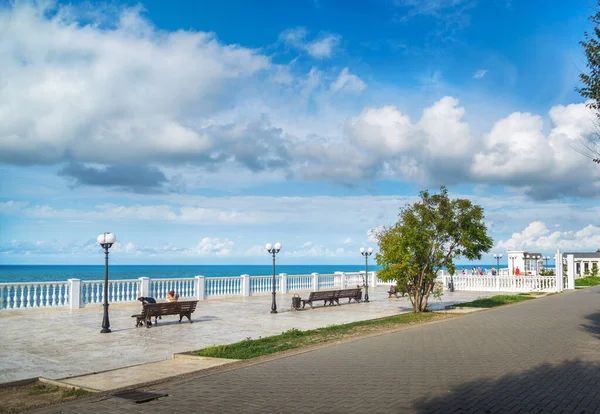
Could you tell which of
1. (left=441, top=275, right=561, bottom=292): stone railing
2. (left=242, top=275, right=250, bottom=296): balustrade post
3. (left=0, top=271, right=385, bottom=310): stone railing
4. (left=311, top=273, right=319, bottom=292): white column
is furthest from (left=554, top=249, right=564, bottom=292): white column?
(left=242, top=275, right=250, bottom=296): balustrade post

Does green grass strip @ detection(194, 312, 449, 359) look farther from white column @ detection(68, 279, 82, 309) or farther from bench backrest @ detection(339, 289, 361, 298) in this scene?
white column @ detection(68, 279, 82, 309)

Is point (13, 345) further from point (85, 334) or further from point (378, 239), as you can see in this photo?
point (378, 239)

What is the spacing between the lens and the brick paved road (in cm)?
704

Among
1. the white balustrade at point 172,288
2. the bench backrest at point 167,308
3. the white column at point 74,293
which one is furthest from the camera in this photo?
the white balustrade at point 172,288

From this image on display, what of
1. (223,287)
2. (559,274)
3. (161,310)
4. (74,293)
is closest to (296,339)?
(161,310)

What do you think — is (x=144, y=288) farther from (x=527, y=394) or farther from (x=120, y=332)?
(x=527, y=394)

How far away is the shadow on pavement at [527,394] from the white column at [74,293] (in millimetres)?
17536

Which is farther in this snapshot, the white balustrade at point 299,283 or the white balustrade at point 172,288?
the white balustrade at point 299,283

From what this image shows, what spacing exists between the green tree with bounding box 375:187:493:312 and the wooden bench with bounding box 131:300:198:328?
722cm

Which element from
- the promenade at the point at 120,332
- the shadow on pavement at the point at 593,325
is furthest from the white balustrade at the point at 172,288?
the shadow on pavement at the point at 593,325

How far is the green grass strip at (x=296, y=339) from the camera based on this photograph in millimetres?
11305

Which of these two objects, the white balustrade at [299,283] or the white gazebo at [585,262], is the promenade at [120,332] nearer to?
the white balustrade at [299,283]

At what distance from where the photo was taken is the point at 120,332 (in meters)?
15.2

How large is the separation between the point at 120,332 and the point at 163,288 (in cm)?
1008
